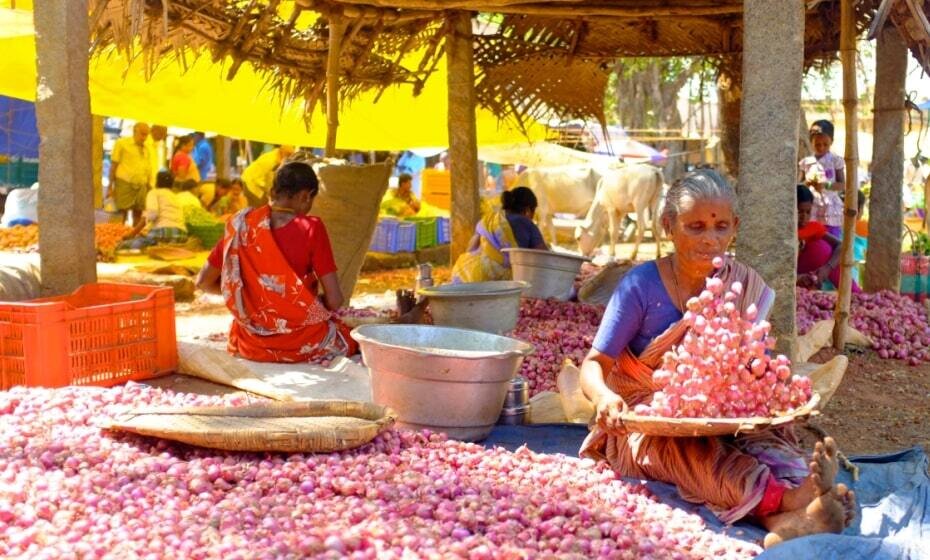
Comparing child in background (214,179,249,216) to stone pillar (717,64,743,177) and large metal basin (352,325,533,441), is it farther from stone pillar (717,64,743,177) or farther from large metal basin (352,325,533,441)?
large metal basin (352,325,533,441)

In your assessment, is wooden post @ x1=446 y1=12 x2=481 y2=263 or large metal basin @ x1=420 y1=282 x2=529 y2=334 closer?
large metal basin @ x1=420 y1=282 x2=529 y2=334

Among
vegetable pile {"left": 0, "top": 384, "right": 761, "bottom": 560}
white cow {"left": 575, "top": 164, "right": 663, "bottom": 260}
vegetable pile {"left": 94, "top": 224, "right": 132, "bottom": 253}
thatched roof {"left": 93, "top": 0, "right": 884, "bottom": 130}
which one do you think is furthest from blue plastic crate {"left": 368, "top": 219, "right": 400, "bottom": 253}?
vegetable pile {"left": 0, "top": 384, "right": 761, "bottom": 560}

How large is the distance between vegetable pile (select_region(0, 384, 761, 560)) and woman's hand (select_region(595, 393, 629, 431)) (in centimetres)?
25

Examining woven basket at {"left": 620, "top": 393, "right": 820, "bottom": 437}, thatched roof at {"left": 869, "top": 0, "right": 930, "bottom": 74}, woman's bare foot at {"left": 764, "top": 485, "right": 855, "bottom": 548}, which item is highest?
thatched roof at {"left": 869, "top": 0, "right": 930, "bottom": 74}

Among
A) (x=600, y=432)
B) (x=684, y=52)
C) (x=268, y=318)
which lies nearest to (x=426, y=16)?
(x=684, y=52)

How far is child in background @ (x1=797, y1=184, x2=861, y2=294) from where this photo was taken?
754 cm

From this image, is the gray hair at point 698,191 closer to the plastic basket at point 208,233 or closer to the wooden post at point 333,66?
the wooden post at point 333,66

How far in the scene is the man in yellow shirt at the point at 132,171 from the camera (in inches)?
506

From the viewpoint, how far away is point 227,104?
10.4 metres

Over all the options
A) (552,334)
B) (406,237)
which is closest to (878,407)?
(552,334)

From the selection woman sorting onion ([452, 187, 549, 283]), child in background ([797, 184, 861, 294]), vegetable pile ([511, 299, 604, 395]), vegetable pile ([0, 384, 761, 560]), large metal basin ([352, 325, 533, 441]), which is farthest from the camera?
child in background ([797, 184, 861, 294])

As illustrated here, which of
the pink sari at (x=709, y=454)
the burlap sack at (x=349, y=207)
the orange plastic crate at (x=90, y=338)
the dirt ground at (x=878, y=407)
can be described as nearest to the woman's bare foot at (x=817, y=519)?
the pink sari at (x=709, y=454)

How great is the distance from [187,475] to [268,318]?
2048 mm

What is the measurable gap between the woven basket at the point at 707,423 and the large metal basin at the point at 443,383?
3.17 ft
